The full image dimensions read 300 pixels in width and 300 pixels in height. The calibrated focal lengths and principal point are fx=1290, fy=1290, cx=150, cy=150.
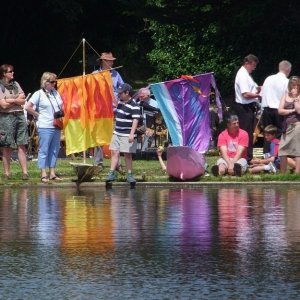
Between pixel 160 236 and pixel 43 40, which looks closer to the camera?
pixel 160 236

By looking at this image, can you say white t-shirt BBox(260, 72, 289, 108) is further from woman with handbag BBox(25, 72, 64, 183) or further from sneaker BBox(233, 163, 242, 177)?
woman with handbag BBox(25, 72, 64, 183)

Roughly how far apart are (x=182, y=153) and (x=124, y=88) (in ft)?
4.63

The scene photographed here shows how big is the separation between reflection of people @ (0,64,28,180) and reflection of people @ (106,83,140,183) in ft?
5.18

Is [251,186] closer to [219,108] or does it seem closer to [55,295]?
[219,108]

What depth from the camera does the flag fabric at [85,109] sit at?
69.4 feet

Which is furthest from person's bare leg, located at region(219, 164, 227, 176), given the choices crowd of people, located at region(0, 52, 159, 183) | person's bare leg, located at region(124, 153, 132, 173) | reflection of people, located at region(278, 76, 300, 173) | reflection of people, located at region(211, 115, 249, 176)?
person's bare leg, located at region(124, 153, 132, 173)

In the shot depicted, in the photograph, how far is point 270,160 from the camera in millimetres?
21297

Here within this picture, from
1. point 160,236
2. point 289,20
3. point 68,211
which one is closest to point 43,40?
point 289,20

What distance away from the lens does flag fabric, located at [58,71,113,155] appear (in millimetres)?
21156

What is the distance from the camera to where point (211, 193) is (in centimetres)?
1794

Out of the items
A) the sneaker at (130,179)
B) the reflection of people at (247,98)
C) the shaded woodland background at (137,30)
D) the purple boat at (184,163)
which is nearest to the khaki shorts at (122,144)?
the sneaker at (130,179)

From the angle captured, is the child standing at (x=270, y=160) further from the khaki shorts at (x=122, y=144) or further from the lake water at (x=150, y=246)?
the lake water at (x=150, y=246)

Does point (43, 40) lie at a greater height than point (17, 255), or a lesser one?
greater

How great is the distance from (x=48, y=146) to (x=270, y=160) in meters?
3.81
